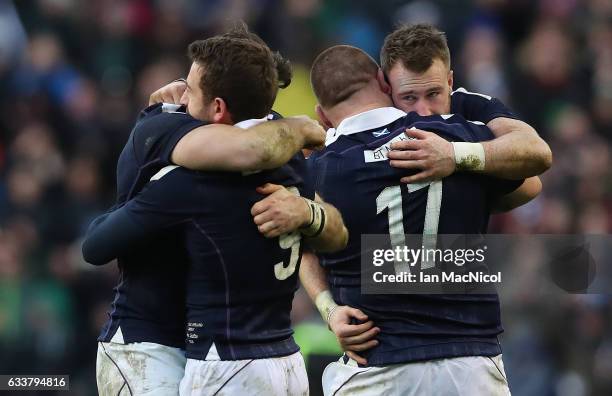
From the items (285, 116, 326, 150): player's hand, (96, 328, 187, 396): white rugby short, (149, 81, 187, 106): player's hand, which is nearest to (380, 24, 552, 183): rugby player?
(285, 116, 326, 150): player's hand

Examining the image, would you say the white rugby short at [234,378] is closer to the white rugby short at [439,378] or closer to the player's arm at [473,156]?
the white rugby short at [439,378]

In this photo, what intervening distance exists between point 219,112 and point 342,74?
1.05 meters

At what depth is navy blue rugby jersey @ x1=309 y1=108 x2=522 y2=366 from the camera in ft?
17.0

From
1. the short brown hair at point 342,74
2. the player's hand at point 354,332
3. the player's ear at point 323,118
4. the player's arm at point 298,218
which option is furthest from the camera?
the player's ear at point 323,118

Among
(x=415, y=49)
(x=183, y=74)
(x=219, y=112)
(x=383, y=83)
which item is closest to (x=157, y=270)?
(x=219, y=112)

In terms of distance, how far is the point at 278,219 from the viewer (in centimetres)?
455

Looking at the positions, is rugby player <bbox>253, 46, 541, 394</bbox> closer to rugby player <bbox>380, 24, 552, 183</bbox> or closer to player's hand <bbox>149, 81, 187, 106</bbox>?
rugby player <bbox>380, 24, 552, 183</bbox>

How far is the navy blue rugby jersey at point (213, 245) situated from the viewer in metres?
4.52

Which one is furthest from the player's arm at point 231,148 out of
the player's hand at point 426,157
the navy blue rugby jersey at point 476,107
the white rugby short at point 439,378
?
the navy blue rugby jersey at point 476,107

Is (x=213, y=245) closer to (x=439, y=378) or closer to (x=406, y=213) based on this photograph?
(x=406, y=213)

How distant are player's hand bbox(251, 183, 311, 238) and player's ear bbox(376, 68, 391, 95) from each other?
108cm

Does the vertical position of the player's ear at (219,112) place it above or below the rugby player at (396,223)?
above

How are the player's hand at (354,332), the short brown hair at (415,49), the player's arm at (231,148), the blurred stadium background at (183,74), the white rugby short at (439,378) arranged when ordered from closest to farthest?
the player's arm at (231,148) → the white rugby short at (439,378) → the player's hand at (354,332) → the short brown hair at (415,49) → the blurred stadium background at (183,74)

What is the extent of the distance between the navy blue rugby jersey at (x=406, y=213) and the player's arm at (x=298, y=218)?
0.41m
